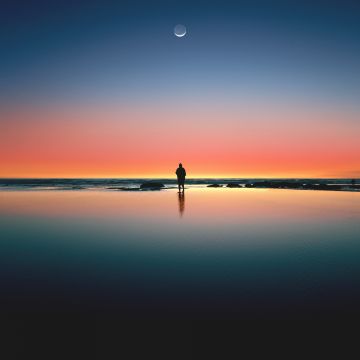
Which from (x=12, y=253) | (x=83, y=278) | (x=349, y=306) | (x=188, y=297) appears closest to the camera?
(x=349, y=306)

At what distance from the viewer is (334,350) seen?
10.5 ft

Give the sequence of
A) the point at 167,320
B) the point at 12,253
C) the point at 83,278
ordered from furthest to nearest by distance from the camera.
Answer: the point at 12,253
the point at 83,278
the point at 167,320

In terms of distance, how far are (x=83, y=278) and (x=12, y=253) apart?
2.90 metres

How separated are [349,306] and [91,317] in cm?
338

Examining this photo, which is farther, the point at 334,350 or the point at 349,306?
the point at 349,306

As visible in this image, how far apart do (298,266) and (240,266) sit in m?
1.13

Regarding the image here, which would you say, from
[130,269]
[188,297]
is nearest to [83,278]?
[130,269]

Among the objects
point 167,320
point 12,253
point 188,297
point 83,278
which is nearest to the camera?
point 167,320

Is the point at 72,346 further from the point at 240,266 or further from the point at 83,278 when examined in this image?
the point at 240,266

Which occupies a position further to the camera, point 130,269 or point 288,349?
point 130,269

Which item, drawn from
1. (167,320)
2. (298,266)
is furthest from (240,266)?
(167,320)

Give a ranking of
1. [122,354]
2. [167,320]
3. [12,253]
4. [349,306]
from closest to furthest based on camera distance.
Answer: [122,354], [167,320], [349,306], [12,253]

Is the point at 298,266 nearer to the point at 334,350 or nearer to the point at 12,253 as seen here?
the point at 334,350

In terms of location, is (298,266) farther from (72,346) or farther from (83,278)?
(72,346)
